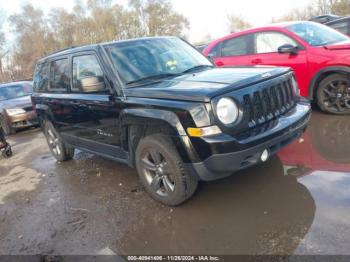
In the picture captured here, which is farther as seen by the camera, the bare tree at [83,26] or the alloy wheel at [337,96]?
the bare tree at [83,26]

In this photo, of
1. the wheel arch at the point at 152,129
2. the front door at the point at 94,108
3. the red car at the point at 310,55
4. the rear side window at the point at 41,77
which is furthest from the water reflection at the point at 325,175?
the rear side window at the point at 41,77

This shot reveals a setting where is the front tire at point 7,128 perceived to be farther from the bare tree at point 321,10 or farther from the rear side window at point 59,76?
the bare tree at point 321,10

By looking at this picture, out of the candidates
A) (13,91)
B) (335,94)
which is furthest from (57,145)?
(13,91)

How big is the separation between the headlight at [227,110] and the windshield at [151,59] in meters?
1.19

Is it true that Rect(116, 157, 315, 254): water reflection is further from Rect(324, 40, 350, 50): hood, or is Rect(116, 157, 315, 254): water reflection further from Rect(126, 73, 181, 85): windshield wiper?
Rect(324, 40, 350, 50): hood

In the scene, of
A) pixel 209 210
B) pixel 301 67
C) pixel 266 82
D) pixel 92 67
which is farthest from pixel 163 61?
pixel 301 67

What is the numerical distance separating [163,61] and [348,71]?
10.7 ft

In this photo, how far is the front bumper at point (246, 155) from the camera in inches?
121

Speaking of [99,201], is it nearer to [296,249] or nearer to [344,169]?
[296,249]

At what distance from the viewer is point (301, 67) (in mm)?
6012

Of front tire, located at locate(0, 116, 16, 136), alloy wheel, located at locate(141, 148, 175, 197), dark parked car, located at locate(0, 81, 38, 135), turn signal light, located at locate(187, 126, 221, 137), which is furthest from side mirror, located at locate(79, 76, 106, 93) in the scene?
front tire, located at locate(0, 116, 16, 136)

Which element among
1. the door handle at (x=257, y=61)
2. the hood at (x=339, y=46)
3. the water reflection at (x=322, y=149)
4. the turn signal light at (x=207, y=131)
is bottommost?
the water reflection at (x=322, y=149)

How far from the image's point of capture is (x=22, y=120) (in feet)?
32.3

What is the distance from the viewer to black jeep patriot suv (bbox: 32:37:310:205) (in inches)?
122
